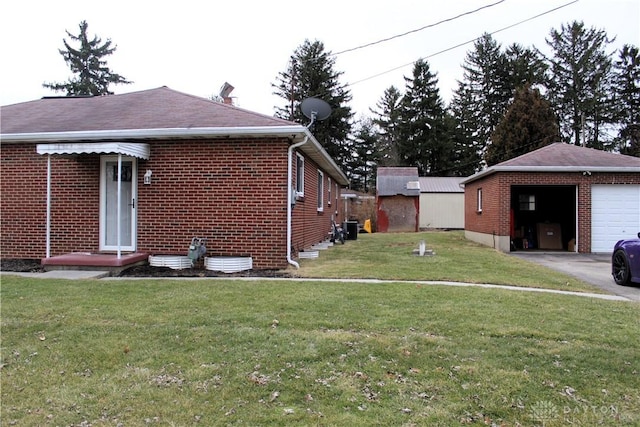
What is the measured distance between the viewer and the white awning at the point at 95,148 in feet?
28.2

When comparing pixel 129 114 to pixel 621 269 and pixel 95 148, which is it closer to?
pixel 95 148

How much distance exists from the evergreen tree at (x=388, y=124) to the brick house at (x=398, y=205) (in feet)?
56.4

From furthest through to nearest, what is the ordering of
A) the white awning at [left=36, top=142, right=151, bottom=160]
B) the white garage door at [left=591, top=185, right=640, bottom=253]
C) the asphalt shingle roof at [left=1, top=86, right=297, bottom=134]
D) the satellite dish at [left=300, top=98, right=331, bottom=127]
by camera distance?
the white garage door at [left=591, top=185, right=640, bottom=253]
the satellite dish at [left=300, top=98, right=331, bottom=127]
the asphalt shingle roof at [left=1, top=86, right=297, bottom=134]
the white awning at [left=36, top=142, right=151, bottom=160]

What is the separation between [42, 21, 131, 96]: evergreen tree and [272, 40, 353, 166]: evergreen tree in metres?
16.6

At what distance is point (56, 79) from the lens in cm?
4159

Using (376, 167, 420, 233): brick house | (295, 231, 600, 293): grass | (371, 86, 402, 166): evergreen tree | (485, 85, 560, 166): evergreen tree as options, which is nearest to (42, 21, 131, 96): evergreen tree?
(371, 86, 402, 166): evergreen tree

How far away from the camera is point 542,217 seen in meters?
17.6

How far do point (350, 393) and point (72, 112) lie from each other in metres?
11.1

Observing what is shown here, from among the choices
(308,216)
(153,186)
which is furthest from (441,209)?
(153,186)

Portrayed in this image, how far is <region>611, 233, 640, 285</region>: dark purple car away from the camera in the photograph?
8055mm

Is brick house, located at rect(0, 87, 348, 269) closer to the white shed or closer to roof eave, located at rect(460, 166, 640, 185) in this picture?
roof eave, located at rect(460, 166, 640, 185)

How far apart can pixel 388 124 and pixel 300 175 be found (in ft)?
122

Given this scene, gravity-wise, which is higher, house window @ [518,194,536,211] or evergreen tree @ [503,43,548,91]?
evergreen tree @ [503,43,548,91]

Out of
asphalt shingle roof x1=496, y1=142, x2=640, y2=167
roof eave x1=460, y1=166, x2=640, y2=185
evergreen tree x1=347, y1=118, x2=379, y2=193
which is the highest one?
evergreen tree x1=347, y1=118, x2=379, y2=193
